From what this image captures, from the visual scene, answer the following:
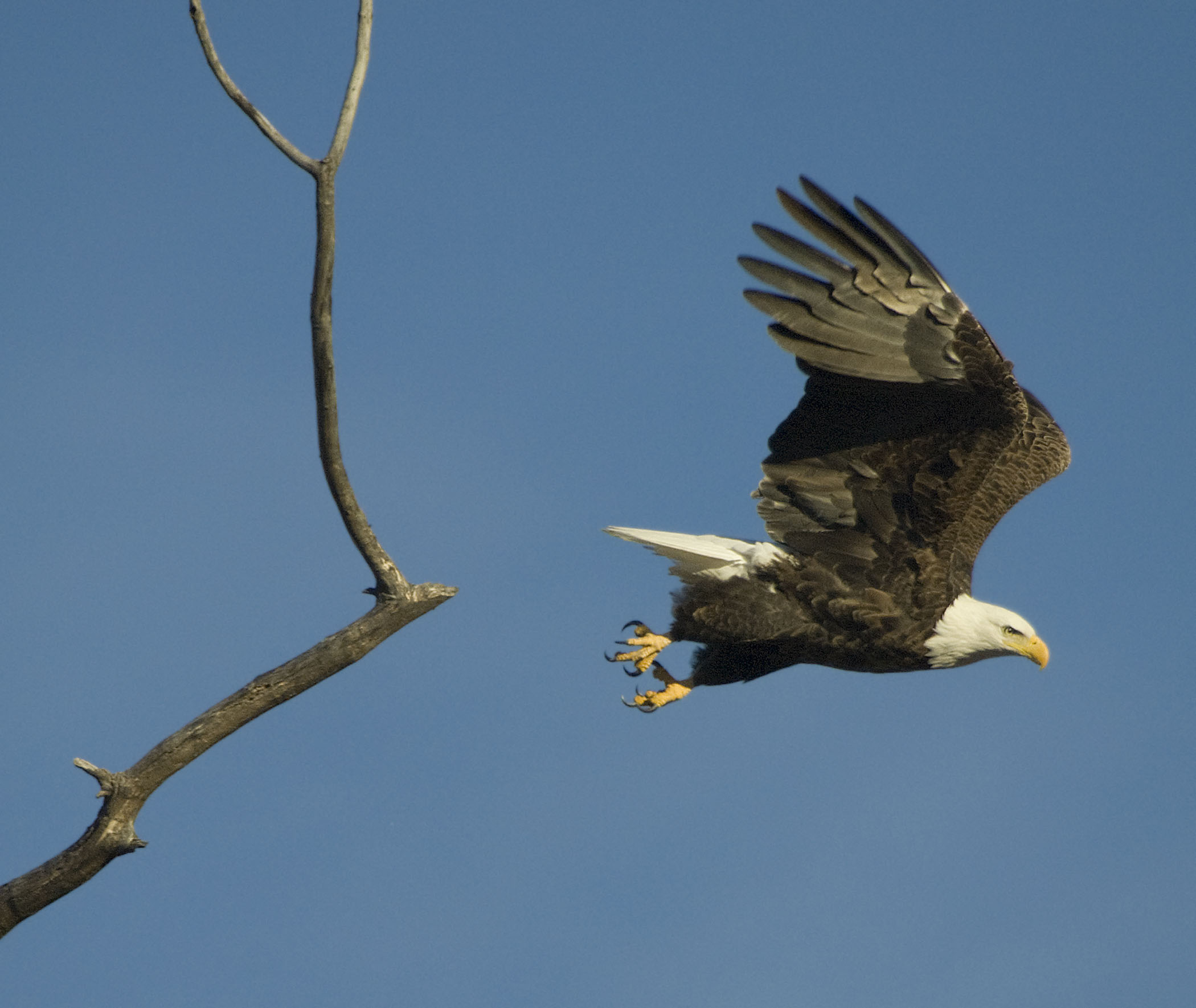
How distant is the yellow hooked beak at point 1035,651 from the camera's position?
6.68 m

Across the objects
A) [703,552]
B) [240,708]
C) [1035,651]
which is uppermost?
[703,552]

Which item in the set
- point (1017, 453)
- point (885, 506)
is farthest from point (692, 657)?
point (1017, 453)

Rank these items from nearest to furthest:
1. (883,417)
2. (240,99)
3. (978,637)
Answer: (240,99)
(883,417)
(978,637)

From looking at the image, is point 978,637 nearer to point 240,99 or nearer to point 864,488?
point 864,488

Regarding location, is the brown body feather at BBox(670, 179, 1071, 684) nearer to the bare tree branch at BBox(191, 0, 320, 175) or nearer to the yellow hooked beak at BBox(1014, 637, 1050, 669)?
the yellow hooked beak at BBox(1014, 637, 1050, 669)

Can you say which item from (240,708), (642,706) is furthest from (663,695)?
(240,708)

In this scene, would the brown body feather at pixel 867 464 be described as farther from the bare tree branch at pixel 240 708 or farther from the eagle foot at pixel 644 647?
the bare tree branch at pixel 240 708

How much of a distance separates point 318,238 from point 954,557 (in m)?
3.75

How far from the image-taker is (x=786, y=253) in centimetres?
626

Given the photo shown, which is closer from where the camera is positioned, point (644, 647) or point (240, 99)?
point (240, 99)

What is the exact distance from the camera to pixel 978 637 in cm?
652

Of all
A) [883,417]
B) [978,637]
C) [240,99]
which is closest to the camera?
[240,99]

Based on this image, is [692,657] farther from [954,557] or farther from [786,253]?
[786,253]

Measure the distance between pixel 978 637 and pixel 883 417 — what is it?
116cm
